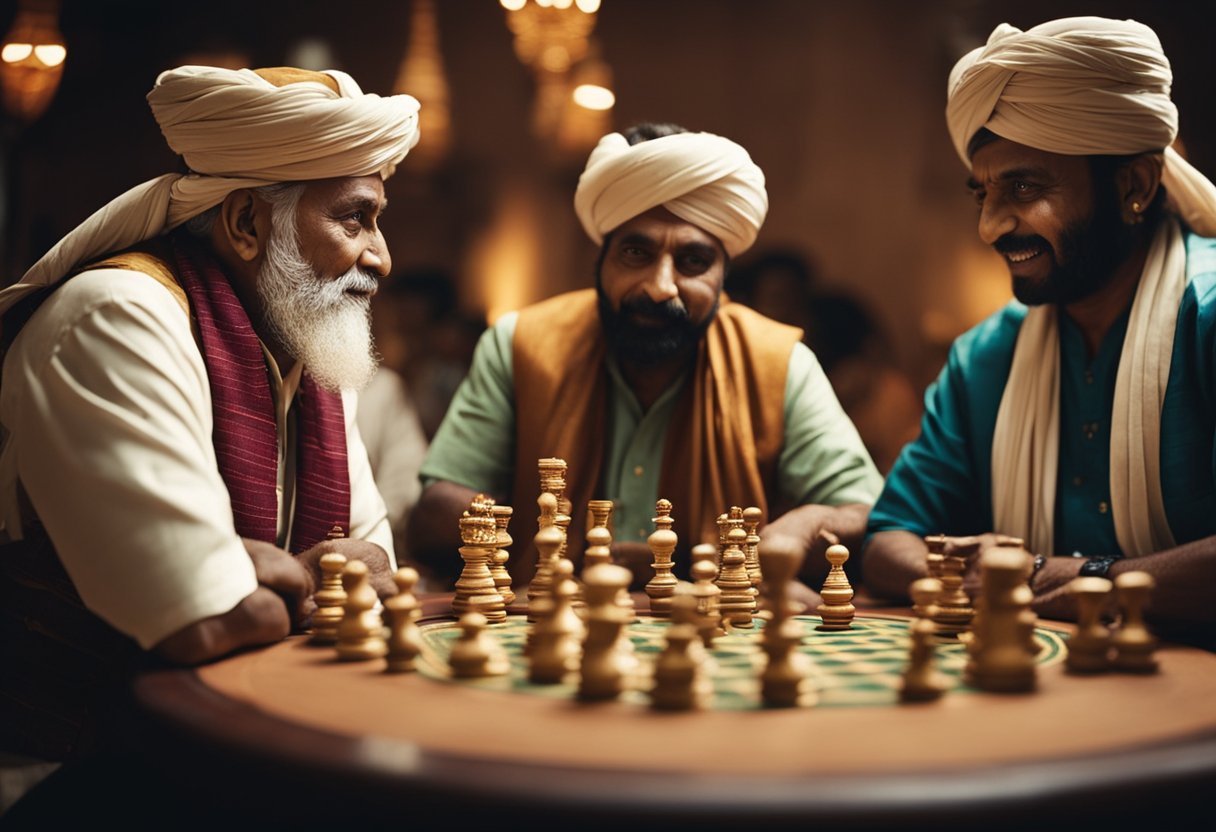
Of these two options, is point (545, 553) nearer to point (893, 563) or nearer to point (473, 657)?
point (473, 657)

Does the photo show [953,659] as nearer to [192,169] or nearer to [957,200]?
[192,169]

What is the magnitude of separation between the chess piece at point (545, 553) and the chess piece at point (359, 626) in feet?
1.35

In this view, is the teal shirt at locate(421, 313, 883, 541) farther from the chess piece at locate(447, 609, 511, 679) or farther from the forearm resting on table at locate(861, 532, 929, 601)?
the chess piece at locate(447, 609, 511, 679)

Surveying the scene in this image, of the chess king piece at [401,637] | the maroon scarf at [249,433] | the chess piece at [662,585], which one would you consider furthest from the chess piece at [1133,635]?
the maroon scarf at [249,433]

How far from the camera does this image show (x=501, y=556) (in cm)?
299

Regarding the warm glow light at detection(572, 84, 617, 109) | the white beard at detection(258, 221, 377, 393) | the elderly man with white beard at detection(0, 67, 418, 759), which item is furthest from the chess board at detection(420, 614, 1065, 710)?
the warm glow light at detection(572, 84, 617, 109)

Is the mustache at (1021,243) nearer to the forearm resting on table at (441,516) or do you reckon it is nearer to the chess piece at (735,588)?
the chess piece at (735,588)

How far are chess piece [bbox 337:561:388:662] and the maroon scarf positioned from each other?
1.96ft

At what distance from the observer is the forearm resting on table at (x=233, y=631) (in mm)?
2299

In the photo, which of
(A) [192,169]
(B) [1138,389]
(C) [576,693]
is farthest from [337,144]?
(B) [1138,389]

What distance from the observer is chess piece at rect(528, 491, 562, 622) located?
262 cm

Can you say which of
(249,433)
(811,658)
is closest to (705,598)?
(811,658)

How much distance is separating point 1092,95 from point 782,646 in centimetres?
220

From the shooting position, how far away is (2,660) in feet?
8.98
